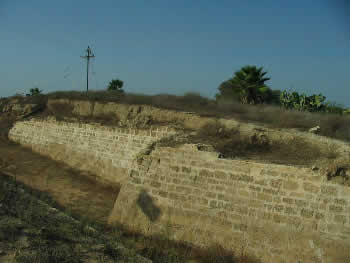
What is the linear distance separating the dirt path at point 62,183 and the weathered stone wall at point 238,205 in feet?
5.30

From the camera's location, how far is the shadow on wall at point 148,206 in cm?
634

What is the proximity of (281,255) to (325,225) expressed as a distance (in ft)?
3.06

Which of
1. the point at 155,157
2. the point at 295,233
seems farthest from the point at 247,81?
the point at 295,233

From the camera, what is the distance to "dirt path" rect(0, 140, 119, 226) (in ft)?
26.6

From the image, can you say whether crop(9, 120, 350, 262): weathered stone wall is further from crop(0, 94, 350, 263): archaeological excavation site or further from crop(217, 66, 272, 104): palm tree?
crop(217, 66, 272, 104): palm tree

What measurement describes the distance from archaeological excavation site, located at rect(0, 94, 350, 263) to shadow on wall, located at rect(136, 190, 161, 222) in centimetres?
2

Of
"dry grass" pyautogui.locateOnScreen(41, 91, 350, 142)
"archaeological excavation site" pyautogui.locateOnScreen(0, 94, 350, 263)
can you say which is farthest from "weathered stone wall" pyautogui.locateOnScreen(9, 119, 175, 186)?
"dry grass" pyautogui.locateOnScreen(41, 91, 350, 142)

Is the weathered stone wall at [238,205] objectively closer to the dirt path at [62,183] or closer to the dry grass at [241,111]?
the dirt path at [62,183]

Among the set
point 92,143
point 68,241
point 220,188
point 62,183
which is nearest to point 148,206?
point 220,188

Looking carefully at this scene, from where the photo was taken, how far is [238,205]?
18.0ft

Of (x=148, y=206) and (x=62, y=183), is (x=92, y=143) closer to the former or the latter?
(x=62, y=183)

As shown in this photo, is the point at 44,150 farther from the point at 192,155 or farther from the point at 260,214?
the point at 260,214

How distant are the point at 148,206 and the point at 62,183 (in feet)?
16.6

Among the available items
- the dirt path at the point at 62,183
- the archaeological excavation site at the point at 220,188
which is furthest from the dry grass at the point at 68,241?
the dirt path at the point at 62,183
